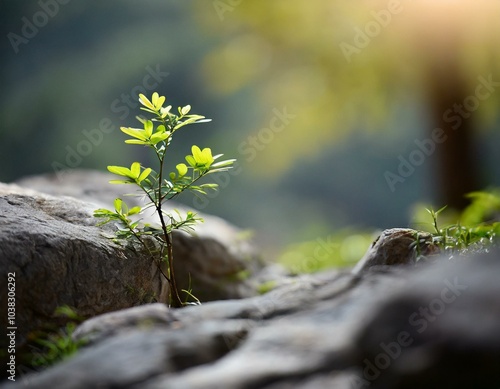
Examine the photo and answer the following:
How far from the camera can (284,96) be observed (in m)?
7.84

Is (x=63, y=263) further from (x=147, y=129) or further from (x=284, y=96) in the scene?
(x=284, y=96)

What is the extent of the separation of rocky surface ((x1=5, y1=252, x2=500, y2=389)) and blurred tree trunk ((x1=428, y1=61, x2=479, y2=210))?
4.90m

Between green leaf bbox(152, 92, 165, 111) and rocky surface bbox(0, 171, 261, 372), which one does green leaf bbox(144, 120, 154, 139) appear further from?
rocky surface bbox(0, 171, 261, 372)

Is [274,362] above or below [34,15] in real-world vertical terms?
below

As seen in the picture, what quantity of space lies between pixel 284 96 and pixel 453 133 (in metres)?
2.39

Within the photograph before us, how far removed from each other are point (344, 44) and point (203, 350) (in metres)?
6.08

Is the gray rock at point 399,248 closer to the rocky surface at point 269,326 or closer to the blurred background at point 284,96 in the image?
the rocky surface at point 269,326

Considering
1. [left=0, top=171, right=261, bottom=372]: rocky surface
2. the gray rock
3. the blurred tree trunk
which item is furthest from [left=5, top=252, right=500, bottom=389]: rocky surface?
the blurred tree trunk

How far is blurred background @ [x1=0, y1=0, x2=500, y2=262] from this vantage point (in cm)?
639

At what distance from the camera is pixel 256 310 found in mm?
1793

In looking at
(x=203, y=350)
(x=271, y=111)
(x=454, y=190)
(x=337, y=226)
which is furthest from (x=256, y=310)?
(x=337, y=226)

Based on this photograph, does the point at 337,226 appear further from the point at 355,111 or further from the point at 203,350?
the point at 203,350

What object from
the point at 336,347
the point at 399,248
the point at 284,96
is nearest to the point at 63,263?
the point at 336,347

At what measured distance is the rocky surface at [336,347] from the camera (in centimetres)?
125
